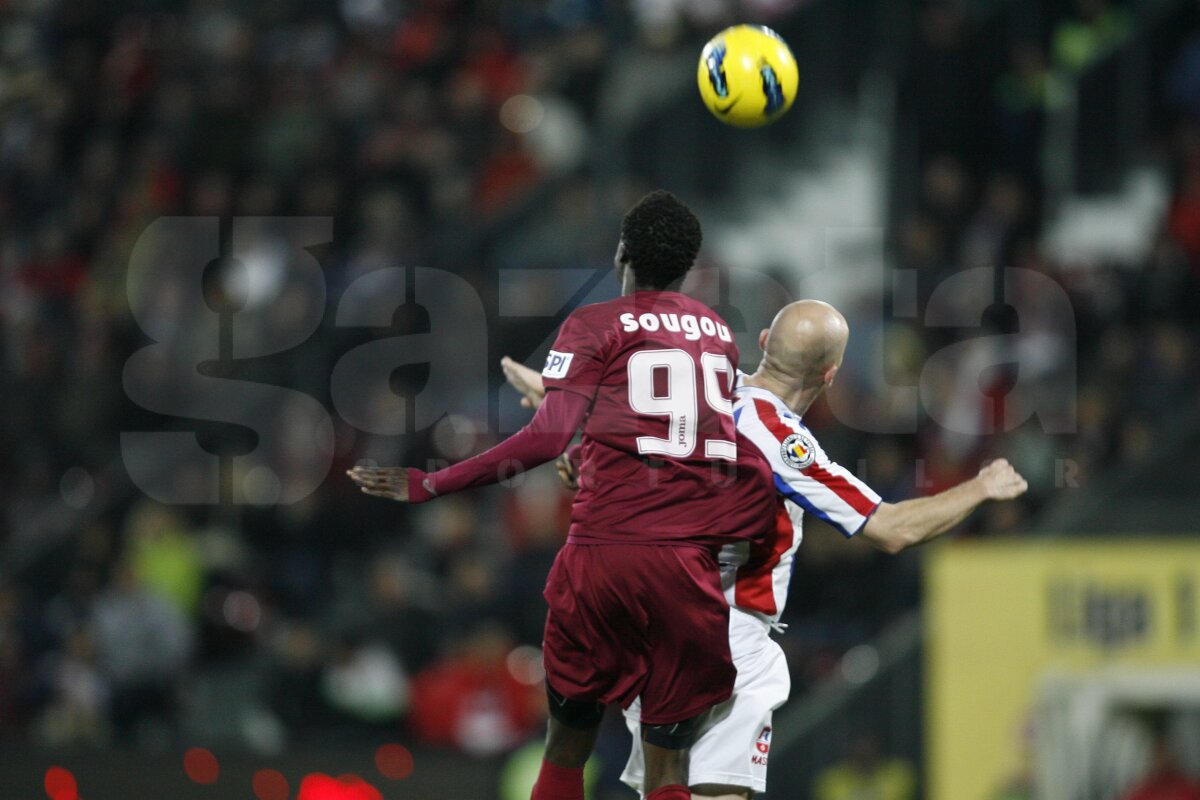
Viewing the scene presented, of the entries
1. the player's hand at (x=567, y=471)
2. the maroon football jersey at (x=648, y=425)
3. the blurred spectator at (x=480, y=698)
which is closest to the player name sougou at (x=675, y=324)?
the maroon football jersey at (x=648, y=425)

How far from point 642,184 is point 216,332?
3.59 meters

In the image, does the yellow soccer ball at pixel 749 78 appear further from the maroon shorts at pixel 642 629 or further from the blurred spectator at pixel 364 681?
the blurred spectator at pixel 364 681

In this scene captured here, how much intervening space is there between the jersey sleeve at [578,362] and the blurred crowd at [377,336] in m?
5.48

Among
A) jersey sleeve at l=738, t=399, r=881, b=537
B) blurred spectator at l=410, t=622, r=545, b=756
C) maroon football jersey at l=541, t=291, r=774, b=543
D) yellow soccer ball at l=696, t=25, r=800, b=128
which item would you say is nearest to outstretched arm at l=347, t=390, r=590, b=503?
maroon football jersey at l=541, t=291, r=774, b=543

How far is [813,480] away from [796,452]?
4.5 inches

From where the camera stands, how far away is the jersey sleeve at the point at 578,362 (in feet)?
18.6

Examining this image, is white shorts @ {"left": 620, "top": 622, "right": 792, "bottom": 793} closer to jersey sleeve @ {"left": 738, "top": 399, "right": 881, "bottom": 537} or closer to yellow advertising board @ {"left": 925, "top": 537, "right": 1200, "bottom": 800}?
jersey sleeve @ {"left": 738, "top": 399, "right": 881, "bottom": 537}

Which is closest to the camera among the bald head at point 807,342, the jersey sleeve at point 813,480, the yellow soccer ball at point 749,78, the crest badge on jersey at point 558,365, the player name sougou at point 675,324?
the crest badge on jersey at point 558,365

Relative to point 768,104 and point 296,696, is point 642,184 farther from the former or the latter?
point 768,104

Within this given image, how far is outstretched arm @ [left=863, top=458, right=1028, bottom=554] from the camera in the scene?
575 centimetres

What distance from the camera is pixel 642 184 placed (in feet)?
43.8

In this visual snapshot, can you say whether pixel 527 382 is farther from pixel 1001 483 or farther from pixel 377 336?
pixel 377 336

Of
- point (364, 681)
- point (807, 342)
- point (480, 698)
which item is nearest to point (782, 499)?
point (807, 342)

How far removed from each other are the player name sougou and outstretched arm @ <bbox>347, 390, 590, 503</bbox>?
326mm
